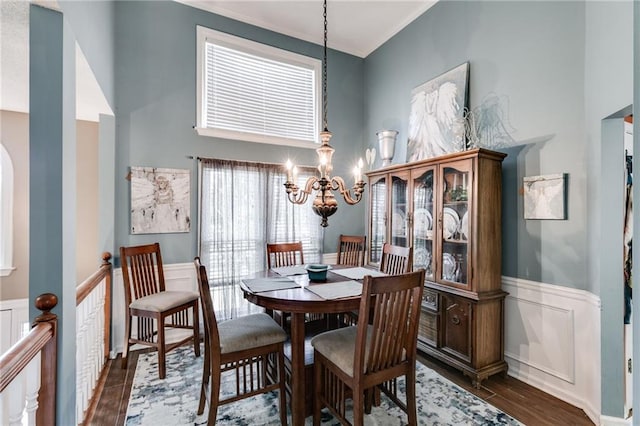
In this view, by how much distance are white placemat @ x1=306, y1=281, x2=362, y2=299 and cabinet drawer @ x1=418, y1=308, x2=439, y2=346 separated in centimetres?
100

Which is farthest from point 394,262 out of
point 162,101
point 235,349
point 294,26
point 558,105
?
point 294,26

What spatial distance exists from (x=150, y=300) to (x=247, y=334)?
1.31 m

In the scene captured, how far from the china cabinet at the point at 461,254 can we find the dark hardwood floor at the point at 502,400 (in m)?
0.11

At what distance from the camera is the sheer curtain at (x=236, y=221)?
3.40 m

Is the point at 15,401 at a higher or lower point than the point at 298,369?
higher

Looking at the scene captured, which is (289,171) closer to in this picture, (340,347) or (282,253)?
(340,347)

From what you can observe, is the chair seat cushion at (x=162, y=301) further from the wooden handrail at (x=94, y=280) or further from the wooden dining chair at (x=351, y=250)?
the wooden dining chair at (x=351, y=250)

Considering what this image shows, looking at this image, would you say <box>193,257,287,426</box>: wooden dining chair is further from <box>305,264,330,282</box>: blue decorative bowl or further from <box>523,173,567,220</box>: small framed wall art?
<box>523,173,567,220</box>: small framed wall art

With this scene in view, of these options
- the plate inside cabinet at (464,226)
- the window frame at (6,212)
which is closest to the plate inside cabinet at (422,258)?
the plate inside cabinet at (464,226)

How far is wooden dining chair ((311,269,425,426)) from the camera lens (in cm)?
160

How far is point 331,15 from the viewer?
357 centimetres

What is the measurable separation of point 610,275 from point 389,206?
6.28 ft

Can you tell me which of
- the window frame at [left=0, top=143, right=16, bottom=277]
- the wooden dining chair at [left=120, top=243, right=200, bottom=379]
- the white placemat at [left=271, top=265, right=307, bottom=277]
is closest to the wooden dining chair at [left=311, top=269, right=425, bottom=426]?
the white placemat at [left=271, top=265, right=307, bottom=277]

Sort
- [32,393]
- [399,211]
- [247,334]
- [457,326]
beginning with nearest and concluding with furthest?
[32,393]
[247,334]
[457,326]
[399,211]
